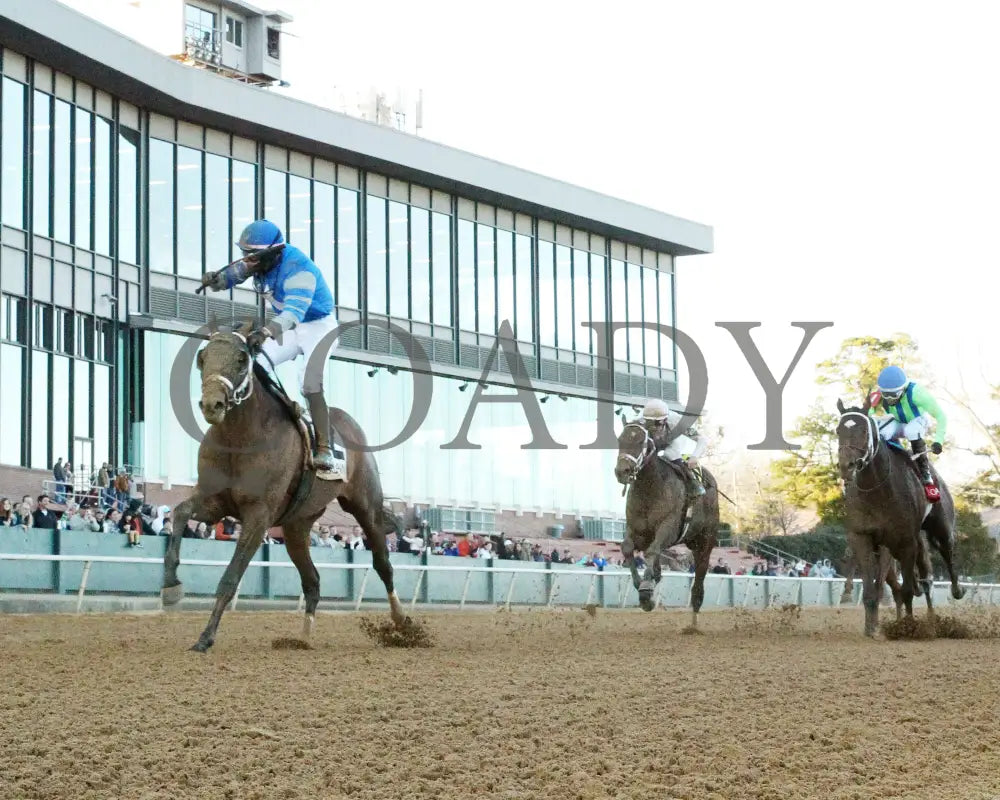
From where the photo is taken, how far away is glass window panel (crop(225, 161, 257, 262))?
30.6 m

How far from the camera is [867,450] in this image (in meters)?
11.9

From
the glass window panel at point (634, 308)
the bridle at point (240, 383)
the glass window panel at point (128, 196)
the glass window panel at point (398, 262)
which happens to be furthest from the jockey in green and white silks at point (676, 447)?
the glass window panel at point (634, 308)

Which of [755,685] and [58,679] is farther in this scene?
[755,685]

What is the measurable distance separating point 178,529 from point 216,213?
2223 centimetres

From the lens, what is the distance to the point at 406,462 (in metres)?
34.3

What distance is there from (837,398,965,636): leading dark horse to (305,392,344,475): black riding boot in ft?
13.7

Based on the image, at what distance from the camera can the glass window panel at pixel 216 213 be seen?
29.9 metres

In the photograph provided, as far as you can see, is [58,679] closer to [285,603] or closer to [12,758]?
[12,758]

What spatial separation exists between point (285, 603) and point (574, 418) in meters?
22.3

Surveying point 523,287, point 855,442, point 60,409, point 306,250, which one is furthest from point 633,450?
point 523,287

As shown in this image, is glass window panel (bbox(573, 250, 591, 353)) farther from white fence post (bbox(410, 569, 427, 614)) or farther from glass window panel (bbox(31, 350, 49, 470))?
white fence post (bbox(410, 569, 427, 614))

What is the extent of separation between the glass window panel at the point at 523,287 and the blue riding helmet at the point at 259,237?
27.6 m

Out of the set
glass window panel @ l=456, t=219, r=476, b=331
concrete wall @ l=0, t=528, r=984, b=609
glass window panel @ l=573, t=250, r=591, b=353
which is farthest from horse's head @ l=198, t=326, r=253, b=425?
glass window panel @ l=573, t=250, r=591, b=353

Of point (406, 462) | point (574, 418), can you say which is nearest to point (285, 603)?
point (406, 462)
